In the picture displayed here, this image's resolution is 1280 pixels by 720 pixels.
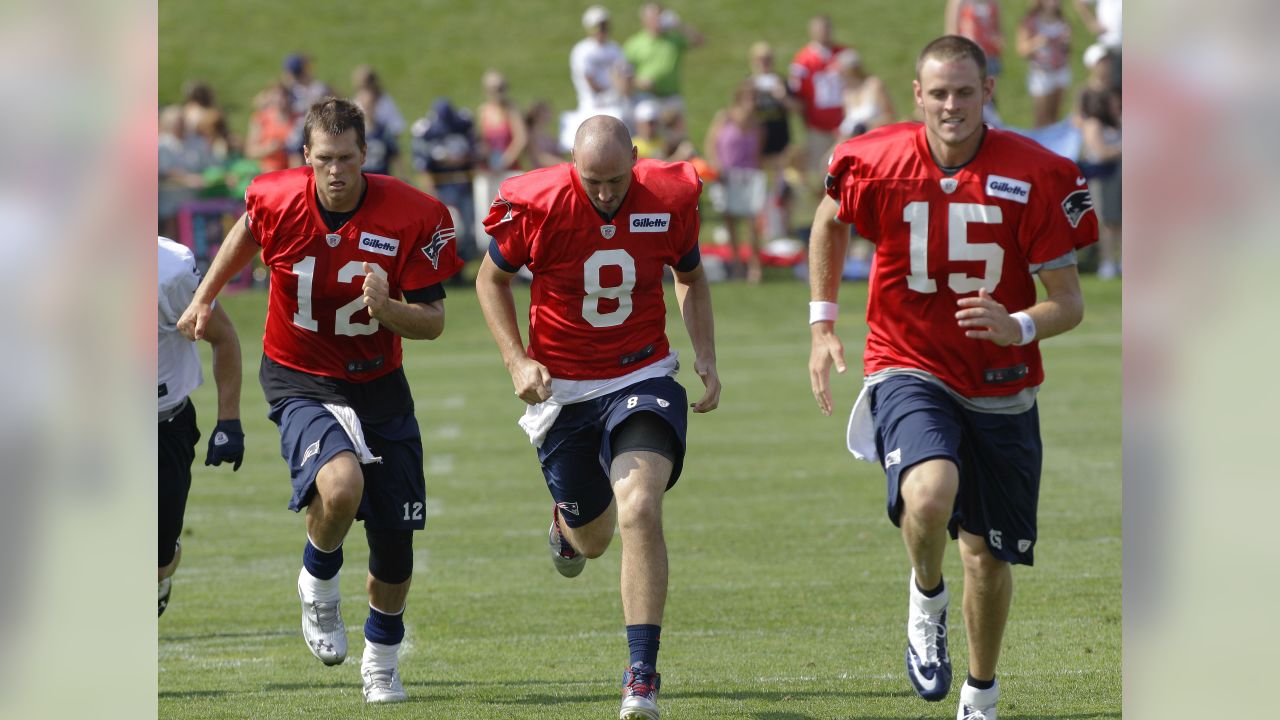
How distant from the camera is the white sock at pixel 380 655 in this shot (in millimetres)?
5703

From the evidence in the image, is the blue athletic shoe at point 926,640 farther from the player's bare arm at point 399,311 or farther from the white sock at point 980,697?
the player's bare arm at point 399,311

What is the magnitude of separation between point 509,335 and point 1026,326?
5.90 ft

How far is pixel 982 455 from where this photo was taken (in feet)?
16.5

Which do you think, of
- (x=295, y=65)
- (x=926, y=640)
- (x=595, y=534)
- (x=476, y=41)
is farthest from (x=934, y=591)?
(x=476, y=41)

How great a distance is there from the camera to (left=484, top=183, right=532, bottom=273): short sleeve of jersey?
5.67m

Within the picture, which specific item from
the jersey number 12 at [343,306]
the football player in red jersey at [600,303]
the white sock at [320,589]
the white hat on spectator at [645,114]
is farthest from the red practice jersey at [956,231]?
the white hat on spectator at [645,114]

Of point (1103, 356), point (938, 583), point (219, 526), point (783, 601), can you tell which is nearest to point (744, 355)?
point (1103, 356)

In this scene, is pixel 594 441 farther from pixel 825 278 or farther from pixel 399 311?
pixel 825 278

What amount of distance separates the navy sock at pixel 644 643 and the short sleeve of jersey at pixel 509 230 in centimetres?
134
